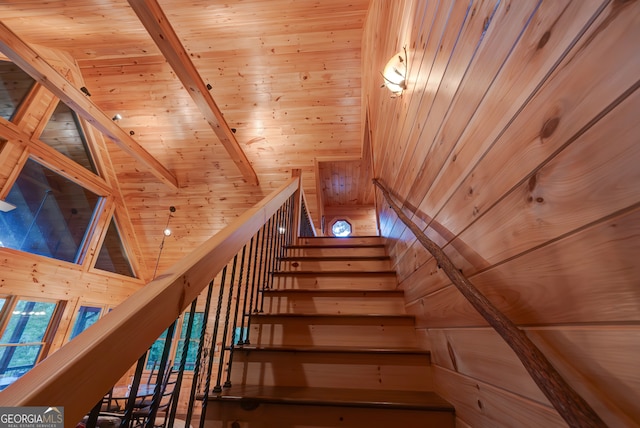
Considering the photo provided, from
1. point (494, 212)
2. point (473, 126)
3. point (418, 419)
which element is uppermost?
point (473, 126)

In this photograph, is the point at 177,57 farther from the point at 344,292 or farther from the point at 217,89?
the point at 344,292

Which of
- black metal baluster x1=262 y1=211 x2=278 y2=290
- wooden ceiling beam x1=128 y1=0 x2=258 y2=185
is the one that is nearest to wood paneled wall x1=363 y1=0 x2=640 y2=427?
black metal baluster x1=262 y1=211 x2=278 y2=290

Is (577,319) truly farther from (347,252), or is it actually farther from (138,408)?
(138,408)

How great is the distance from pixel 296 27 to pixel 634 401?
4.32 m

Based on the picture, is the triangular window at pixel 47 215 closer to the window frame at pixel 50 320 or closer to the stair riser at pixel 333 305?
the window frame at pixel 50 320

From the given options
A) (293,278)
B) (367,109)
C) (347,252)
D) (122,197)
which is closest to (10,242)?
(122,197)

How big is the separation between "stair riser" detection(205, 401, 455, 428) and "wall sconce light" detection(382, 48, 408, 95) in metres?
1.76

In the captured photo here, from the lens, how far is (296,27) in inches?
141

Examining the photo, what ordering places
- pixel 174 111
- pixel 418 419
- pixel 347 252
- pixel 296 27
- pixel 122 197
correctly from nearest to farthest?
pixel 418 419
pixel 347 252
pixel 296 27
pixel 174 111
pixel 122 197

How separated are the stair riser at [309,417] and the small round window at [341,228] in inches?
216

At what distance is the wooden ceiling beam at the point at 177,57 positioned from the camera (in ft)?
7.13

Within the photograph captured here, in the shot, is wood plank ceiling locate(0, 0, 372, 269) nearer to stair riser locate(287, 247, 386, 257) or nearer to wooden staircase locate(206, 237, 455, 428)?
stair riser locate(287, 247, 386, 257)

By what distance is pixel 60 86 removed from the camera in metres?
3.04

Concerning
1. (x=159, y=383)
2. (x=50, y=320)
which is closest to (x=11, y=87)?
(x=50, y=320)
